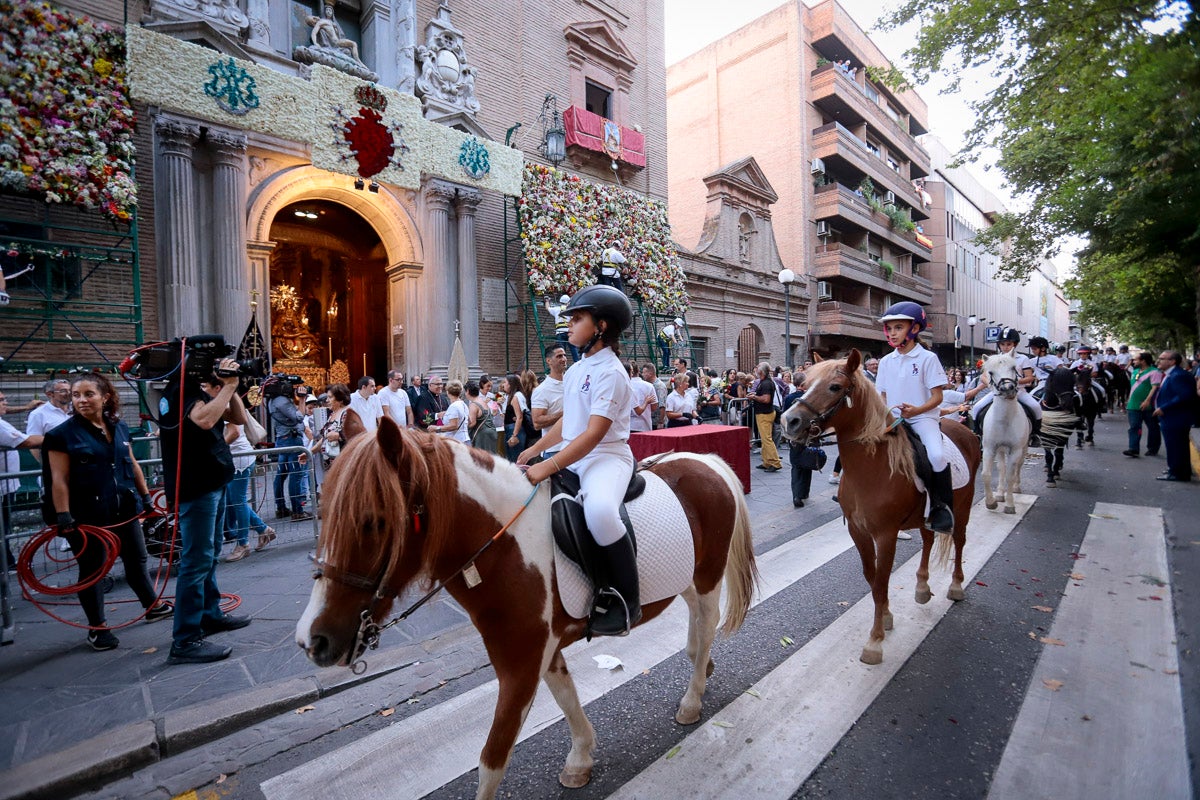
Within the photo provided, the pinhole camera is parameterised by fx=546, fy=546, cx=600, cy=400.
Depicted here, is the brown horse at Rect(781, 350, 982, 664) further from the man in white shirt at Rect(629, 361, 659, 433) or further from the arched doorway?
the arched doorway

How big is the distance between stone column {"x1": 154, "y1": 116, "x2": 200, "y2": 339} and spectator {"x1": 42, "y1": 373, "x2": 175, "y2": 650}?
22.2 ft

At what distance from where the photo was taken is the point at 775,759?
2.63 meters

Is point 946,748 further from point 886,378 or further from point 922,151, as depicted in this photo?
point 922,151

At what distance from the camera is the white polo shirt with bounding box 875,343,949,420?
424 centimetres

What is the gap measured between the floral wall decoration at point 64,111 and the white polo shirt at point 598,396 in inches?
398

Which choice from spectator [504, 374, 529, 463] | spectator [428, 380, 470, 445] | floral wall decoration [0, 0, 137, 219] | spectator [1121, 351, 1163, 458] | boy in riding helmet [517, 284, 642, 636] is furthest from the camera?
spectator [1121, 351, 1163, 458]

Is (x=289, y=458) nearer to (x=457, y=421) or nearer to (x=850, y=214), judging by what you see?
(x=457, y=421)

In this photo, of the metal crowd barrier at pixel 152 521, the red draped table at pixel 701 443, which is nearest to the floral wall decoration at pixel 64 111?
the metal crowd barrier at pixel 152 521

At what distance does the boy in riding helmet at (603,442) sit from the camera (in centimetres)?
230

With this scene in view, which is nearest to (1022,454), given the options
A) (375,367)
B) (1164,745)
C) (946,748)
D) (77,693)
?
(1164,745)

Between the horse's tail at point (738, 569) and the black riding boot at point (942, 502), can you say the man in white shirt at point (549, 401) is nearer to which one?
the horse's tail at point (738, 569)

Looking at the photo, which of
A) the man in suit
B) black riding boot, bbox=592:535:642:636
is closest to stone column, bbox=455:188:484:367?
black riding boot, bbox=592:535:642:636

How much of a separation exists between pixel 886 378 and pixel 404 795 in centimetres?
431

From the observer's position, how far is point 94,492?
409 cm
